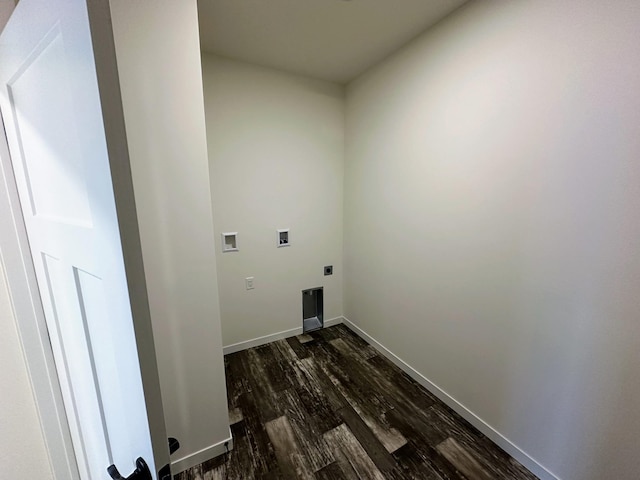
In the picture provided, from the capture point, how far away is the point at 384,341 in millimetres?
2350

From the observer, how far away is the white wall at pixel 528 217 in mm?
1026

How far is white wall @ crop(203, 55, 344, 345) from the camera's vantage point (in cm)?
208

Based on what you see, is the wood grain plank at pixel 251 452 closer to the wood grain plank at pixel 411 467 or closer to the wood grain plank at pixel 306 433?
the wood grain plank at pixel 306 433

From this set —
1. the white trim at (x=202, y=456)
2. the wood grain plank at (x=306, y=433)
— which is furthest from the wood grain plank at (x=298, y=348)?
the white trim at (x=202, y=456)

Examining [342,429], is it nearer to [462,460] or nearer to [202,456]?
[462,460]

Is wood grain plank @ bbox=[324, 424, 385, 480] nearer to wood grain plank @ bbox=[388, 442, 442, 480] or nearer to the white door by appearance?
wood grain plank @ bbox=[388, 442, 442, 480]

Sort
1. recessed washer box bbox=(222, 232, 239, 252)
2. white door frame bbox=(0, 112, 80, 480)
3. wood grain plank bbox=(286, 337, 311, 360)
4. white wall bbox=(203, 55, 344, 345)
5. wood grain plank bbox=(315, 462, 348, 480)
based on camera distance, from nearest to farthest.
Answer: white door frame bbox=(0, 112, 80, 480) → wood grain plank bbox=(315, 462, 348, 480) → white wall bbox=(203, 55, 344, 345) → recessed washer box bbox=(222, 232, 239, 252) → wood grain plank bbox=(286, 337, 311, 360)

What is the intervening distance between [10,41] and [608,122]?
1950mm

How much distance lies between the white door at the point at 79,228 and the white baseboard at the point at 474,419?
183 centimetres

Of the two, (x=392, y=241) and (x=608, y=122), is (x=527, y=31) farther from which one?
(x=392, y=241)

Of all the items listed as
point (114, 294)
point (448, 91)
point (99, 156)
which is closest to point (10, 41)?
point (99, 156)

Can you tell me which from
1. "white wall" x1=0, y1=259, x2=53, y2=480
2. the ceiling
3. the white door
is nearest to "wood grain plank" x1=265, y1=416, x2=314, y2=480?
the white door

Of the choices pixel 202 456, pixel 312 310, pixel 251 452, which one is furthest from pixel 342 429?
pixel 312 310

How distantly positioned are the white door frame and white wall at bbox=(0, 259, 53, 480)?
16 mm
